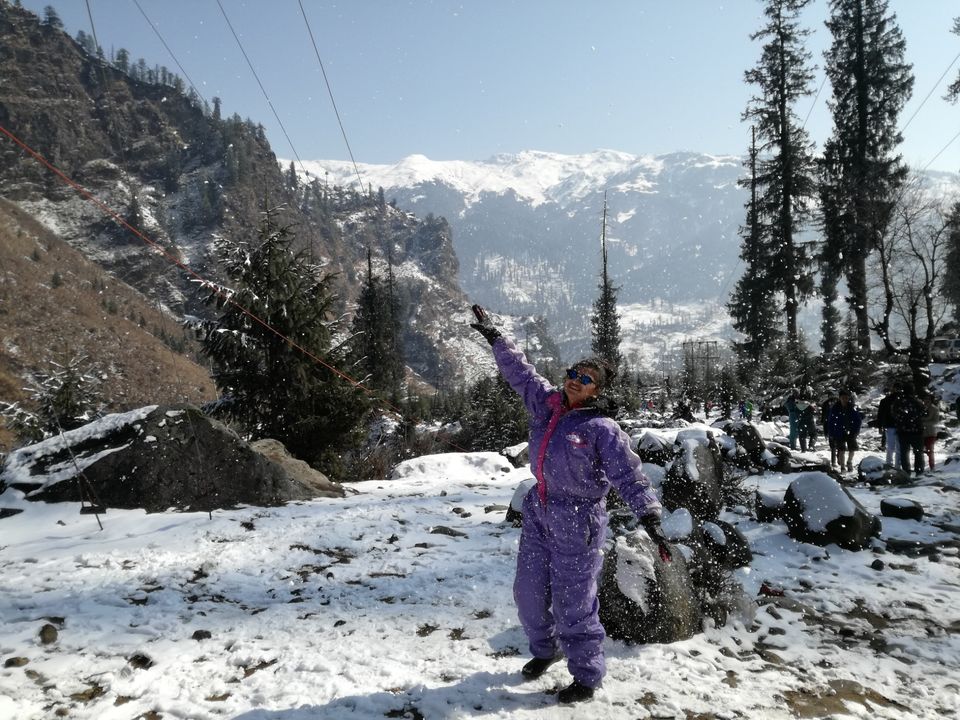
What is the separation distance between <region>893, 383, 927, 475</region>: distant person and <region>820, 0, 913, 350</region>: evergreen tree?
48.3ft

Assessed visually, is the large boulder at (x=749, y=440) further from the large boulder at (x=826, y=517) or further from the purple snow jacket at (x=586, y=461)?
the purple snow jacket at (x=586, y=461)

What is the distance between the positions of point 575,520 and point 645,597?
4.43ft

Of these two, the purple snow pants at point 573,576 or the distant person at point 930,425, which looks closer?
the purple snow pants at point 573,576

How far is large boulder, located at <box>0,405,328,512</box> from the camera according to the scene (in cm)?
655

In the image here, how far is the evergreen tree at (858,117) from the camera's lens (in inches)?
909

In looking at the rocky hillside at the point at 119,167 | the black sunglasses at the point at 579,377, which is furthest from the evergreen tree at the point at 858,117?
the rocky hillside at the point at 119,167

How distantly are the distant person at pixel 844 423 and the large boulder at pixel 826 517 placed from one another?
18.1 ft

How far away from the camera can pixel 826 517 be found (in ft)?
20.8

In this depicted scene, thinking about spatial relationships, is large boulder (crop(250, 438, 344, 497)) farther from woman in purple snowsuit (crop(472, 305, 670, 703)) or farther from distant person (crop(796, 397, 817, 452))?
distant person (crop(796, 397, 817, 452))

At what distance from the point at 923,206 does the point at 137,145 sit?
223 m

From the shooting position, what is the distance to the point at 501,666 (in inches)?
139

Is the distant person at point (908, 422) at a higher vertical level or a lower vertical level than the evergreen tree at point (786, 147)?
lower

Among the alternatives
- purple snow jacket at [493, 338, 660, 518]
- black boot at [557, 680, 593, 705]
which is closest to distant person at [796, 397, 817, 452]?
purple snow jacket at [493, 338, 660, 518]

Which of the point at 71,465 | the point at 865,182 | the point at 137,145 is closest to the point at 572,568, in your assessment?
the point at 71,465
